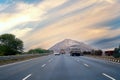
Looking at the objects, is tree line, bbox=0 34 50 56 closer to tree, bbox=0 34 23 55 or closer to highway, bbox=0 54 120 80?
tree, bbox=0 34 23 55

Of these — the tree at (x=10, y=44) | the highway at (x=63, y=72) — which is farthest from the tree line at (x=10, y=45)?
the highway at (x=63, y=72)

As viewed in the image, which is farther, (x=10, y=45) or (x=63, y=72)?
(x=10, y=45)

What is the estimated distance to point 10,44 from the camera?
539ft

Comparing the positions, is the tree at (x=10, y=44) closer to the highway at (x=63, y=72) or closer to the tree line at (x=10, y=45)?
the tree line at (x=10, y=45)

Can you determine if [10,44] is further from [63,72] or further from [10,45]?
[63,72]

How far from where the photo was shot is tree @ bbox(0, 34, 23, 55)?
153 meters

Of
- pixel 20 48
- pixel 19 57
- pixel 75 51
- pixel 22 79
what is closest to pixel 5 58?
pixel 19 57

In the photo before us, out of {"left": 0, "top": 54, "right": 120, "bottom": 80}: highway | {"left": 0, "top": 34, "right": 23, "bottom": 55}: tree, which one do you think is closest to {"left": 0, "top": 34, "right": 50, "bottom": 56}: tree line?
{"left": 0, "top": 34, "right": 23, "bottom": 55}: tree

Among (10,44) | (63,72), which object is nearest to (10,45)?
(10,44)

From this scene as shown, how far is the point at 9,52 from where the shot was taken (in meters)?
153

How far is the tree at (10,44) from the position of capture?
503 feet

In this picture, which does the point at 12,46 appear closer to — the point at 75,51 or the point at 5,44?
the point at 5,44

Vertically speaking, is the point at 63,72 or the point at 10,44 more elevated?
the point at 10,44

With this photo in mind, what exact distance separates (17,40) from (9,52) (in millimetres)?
15519
